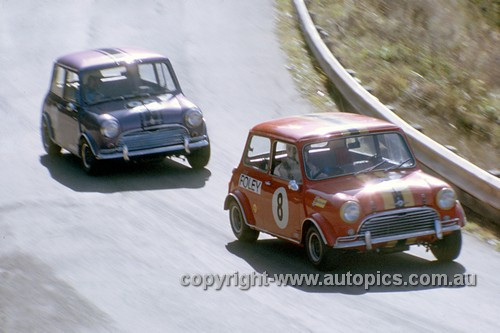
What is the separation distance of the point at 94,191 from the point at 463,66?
27.7 ft

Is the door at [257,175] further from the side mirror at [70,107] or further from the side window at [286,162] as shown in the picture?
the side mirror at [70,107]

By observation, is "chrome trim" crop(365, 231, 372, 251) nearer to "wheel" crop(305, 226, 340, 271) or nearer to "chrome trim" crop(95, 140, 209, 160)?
"wheel" crop(305, 226, 340, 271)

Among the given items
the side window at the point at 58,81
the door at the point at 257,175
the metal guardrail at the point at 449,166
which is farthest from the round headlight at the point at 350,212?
the side window at the point at 58,81

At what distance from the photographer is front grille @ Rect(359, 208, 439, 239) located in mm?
9242

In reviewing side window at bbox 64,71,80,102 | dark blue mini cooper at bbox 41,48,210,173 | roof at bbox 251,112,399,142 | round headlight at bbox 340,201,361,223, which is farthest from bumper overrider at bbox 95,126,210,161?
round headlight at bbox 340,201,361,223

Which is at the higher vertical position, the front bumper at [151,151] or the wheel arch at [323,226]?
the wheel arch at [323,226]

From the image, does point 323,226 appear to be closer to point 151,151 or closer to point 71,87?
point 151,151

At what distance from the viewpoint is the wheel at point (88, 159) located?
14.0m

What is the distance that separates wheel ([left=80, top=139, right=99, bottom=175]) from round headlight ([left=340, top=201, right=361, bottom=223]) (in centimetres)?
562

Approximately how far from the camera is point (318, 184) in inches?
384

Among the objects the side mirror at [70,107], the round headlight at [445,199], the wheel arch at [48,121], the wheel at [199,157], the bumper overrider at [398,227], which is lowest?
the wheel arch at [48,121]

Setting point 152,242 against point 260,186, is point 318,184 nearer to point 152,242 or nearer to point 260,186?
point 260,186

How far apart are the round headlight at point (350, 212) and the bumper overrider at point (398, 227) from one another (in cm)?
9

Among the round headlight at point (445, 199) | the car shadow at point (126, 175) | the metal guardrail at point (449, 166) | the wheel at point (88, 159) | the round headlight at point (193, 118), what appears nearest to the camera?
the round headlight at point (445, 199)
